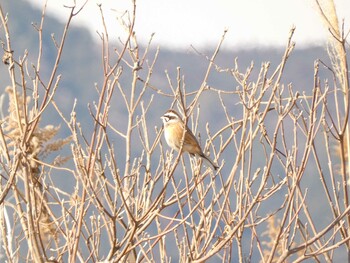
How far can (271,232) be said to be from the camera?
25.9ft

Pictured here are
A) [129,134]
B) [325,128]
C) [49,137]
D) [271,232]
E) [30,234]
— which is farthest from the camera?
[271,232]

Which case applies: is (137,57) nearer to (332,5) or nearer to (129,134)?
(129,134)

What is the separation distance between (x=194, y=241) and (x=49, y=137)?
4.57 meters

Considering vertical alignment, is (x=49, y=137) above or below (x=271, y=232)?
above

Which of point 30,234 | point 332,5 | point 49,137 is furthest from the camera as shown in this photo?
point 49,137

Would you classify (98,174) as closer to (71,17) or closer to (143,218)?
(143,218)

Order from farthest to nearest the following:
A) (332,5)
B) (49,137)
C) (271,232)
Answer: (271,232) < (49,137) < (332,5)

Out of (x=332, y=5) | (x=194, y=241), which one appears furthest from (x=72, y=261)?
(x=332, y=5)

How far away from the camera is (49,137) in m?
6.43

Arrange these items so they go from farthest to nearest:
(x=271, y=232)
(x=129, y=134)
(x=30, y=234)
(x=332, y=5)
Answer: (x=271, y=232) < (x=332, y=5) < (x=129, y=134) < (x=30, y=234)

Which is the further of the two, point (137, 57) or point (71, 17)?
point (137, 57)

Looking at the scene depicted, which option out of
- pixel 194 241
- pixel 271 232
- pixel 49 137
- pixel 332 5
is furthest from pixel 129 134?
pixel 271 232

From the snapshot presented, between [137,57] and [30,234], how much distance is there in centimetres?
92

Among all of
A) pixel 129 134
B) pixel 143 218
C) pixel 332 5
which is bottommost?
pixel 143 218
